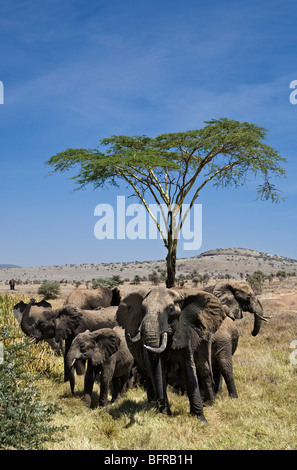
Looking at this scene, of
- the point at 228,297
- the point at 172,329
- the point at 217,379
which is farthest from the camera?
the point at 228,297

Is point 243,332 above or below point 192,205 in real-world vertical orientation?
below

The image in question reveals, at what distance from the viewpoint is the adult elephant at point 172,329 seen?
6703mm

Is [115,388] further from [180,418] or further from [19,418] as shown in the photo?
[19,418]

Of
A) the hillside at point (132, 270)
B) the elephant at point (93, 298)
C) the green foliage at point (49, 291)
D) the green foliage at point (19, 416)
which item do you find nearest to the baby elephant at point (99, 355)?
the green foliage at point (19, 416)

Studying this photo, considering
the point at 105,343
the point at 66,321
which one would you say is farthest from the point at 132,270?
the point at 105,343

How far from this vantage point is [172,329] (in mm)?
7055

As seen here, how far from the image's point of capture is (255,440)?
670cm

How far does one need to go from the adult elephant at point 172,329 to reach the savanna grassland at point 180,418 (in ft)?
1.51

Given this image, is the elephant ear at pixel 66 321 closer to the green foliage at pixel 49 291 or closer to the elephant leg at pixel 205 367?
the elephant leg at pixel 205 367

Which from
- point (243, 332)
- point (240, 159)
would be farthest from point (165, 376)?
point (240, 159)

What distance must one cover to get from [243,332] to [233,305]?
21.3ft

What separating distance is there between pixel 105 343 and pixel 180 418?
195 cm

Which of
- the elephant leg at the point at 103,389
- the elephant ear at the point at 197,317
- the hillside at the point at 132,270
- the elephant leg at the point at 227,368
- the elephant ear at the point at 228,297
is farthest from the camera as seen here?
the hillside at the point at 132,270
